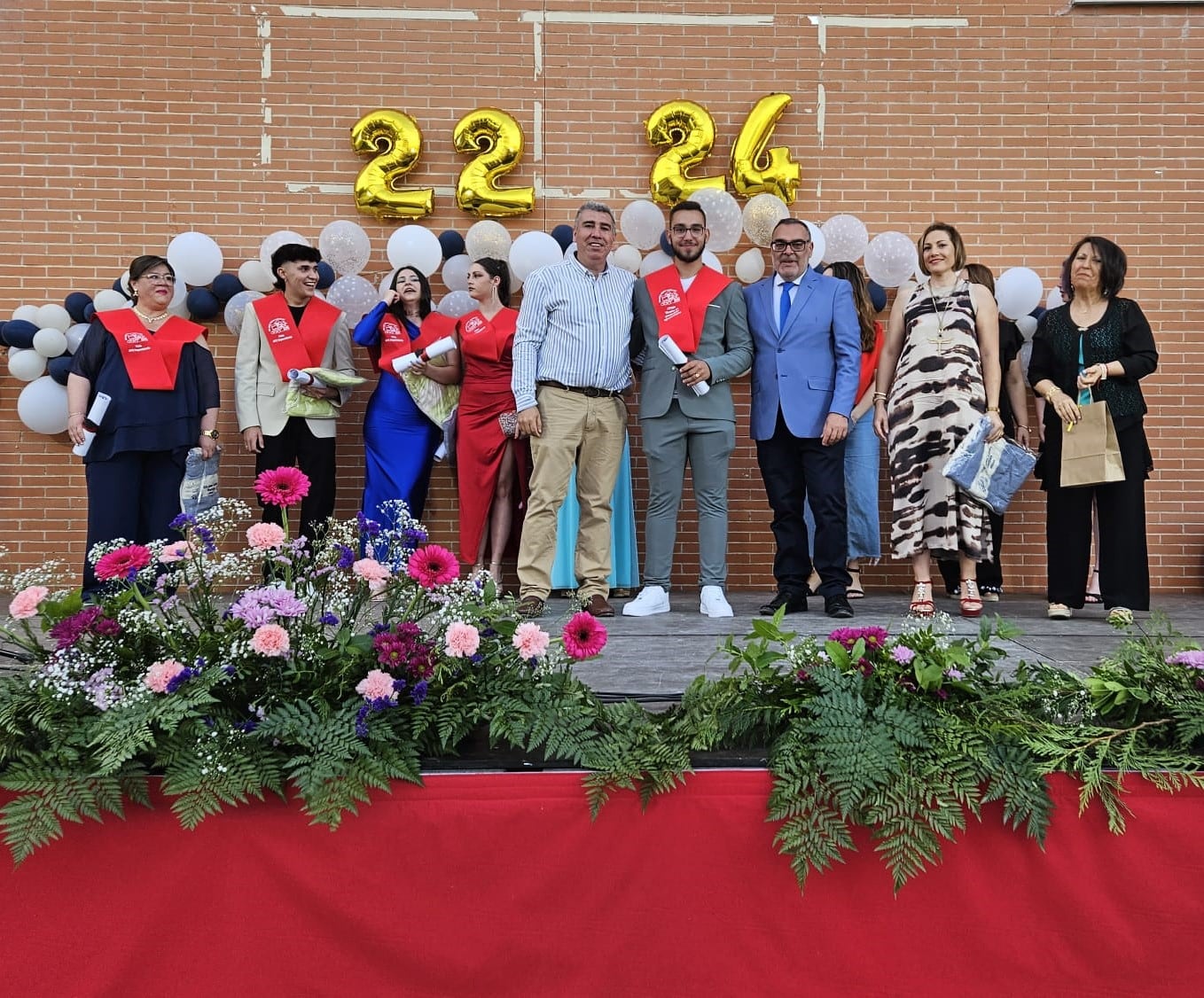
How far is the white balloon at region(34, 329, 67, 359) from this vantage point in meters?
5.49

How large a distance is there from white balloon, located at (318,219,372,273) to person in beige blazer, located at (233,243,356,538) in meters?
0.29

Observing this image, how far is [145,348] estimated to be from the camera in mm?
4914

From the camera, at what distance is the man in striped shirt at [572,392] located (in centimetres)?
461

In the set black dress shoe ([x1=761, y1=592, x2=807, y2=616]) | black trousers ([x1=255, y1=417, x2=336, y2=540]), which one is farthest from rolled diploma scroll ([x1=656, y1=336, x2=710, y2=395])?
black trousers ([x1=255, y1=417, x2=336, y2=540])

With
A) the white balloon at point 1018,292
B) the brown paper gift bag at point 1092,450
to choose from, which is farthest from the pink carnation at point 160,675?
the white balloon at point 1018,292

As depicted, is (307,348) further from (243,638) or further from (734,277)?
(243,638)

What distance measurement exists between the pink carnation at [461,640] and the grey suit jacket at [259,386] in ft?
11.7

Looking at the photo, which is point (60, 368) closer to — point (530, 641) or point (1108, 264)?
point (530, 641)

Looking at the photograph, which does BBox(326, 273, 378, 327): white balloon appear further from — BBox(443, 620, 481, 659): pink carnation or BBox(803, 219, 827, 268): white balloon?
BBox(443, 620, 481, 659): pink carnation

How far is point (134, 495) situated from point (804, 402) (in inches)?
122

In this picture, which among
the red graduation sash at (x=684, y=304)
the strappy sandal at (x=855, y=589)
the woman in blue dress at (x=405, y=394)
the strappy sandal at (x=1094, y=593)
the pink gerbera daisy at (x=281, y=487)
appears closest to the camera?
the pink gerbera daisy at (x=281, y=487)

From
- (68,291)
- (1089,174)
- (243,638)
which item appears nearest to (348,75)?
(68,291)

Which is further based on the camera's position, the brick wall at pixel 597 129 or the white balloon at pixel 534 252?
the brick wall at pixel 597 129

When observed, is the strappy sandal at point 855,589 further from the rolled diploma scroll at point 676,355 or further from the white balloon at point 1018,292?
the white balloon at point 1018,292
